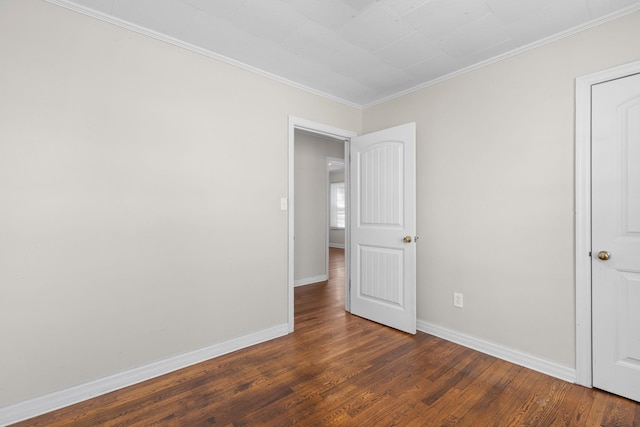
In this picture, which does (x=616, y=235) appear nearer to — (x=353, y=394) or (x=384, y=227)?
(x=384, y=227)

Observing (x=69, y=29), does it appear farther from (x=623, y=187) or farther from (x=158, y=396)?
(x=623, y=187)

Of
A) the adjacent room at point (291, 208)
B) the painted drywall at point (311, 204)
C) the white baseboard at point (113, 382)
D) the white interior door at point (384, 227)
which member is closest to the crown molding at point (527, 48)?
the adjacent room at point (291, 208)

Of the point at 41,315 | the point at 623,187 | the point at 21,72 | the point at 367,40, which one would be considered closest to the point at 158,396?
the point at 41,315

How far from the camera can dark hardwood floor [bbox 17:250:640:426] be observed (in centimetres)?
170

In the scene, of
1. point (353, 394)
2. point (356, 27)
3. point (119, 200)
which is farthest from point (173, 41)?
point (353, 394)

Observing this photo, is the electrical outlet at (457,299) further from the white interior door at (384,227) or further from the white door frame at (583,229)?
the white door frame at (583,229)

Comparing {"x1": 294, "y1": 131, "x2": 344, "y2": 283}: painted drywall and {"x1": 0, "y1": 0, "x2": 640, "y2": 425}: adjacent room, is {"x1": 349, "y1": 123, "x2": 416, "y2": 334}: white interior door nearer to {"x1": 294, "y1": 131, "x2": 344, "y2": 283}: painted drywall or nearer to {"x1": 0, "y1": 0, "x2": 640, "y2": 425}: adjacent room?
{"x1": 0, "y1": 0, "x2": 640, "y2": 425}: adjacent room

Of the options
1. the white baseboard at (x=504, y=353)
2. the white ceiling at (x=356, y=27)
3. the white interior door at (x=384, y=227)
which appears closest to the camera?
the white ceiling at (x=356, y=27)

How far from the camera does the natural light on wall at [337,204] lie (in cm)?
920

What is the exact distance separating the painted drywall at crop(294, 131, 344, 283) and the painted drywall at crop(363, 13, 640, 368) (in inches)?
82.7

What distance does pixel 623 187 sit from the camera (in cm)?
189

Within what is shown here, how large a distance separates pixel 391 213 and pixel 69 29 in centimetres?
291

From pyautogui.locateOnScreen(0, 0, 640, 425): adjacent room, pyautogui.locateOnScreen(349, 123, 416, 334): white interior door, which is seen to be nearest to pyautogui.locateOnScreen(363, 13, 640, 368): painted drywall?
pyautogui.locateOnScreen(0, 0, 640, 425): adjacent room

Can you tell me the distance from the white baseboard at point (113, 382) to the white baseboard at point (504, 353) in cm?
172
